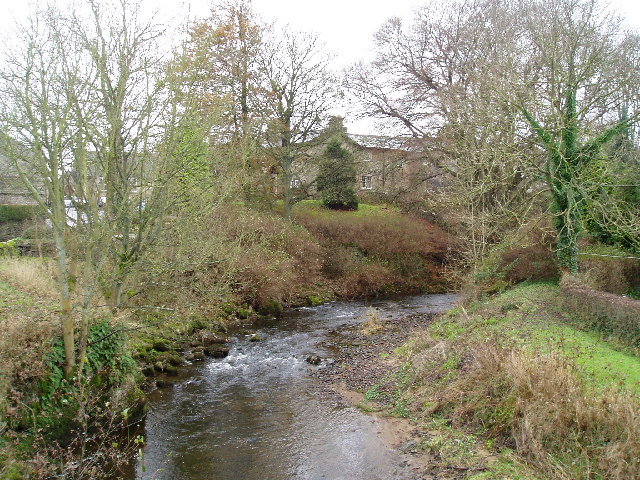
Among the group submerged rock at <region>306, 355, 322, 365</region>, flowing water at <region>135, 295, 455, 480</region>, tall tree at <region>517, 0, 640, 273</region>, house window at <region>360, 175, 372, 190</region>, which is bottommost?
submerged rock at <region>306, 355, 322, 365</region>

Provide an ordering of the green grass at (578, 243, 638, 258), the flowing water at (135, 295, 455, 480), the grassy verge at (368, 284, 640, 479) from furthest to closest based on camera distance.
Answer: the green grass at (578, 243, 638, 258), the flowing water at (135, 295, 455, 480), the grassy verge at (368, 284, 640, 479)

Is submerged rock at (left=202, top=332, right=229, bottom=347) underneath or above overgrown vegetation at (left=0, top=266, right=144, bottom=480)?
underneath

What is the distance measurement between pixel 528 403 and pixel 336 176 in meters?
27.6

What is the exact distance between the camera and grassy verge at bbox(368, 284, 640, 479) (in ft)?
23.5

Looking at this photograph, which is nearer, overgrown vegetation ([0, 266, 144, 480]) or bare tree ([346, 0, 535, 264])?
overgrown vegetation ([0, 266, 144, 480])

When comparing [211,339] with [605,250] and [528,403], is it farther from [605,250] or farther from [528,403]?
[605,250]

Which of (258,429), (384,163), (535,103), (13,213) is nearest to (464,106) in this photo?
(535,103)

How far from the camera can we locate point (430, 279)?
31812 millimetres

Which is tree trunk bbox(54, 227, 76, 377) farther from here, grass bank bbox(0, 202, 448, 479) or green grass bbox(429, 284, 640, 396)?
green grass bbox(429, 284, 640, 396)

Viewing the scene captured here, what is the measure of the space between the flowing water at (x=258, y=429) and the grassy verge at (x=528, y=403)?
1251 mm

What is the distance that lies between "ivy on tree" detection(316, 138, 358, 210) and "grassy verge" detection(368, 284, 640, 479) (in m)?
22.7

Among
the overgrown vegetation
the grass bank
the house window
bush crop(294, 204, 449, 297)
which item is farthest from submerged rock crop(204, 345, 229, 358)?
the house window

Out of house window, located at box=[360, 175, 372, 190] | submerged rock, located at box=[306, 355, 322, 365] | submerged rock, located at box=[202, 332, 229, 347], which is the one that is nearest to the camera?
submerged rock, located at box=[306, 355, 322, 365]

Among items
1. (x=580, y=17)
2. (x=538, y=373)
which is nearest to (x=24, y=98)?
(x=538, y=373)
